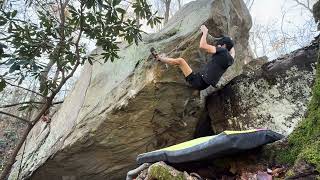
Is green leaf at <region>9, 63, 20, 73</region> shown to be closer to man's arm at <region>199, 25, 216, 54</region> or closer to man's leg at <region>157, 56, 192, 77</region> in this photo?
man's leg at <region>157, 56, 192, 77</region>

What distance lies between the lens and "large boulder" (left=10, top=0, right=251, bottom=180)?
17.0 feet

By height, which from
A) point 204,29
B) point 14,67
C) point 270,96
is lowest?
point 270,96

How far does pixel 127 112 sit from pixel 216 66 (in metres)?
1.62

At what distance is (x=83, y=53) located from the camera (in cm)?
470

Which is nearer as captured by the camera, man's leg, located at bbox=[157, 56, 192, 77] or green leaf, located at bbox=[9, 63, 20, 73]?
green leaf, located at bbox=[9, 63, 20, 73]

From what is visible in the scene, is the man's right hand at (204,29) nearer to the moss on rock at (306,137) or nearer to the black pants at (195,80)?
the black pants at (195,80)

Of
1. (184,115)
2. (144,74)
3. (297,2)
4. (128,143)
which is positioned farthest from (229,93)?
(297,2)

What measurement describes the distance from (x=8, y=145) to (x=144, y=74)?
753 centimetres

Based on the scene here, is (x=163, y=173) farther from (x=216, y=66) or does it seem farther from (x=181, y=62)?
(x=216, y=66)

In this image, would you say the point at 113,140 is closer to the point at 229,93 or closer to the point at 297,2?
the point at 229,93

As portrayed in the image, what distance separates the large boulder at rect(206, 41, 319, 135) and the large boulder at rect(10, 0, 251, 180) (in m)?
0.49

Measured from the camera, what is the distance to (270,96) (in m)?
5.41

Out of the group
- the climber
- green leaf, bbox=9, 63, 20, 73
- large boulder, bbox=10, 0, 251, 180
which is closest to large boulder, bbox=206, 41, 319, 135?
large boulder, bbox=10, 0, 251, 180

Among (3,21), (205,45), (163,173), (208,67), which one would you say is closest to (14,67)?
(3,21)
